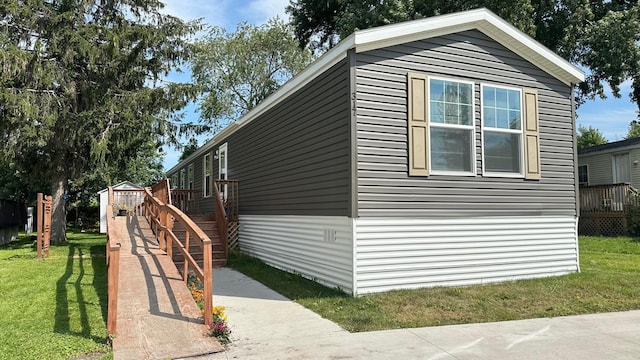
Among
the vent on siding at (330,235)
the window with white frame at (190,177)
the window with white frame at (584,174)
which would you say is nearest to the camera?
the vent on siding at (330,235)

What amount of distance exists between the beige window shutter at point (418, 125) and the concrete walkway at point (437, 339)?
2.69m

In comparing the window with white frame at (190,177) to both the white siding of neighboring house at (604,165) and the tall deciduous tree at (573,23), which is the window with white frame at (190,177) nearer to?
the tall deciduous tree at (573,23)

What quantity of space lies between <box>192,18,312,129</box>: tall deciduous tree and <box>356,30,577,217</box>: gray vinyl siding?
25.3 m

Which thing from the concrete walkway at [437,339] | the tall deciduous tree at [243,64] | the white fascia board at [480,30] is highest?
the tall deciduous tree at [243,64]

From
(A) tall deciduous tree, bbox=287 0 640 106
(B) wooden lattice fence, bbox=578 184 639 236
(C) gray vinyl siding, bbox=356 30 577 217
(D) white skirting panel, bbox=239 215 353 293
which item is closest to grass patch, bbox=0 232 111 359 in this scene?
(D) white skirting panel, bbox=239 215 353 293

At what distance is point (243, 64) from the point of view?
33.2 metres

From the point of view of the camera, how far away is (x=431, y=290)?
23.9ft

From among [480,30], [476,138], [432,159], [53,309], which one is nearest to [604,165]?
[480,30]

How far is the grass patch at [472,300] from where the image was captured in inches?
233

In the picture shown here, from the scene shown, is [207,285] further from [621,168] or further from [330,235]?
[621,168]

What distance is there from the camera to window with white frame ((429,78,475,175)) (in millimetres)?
7777

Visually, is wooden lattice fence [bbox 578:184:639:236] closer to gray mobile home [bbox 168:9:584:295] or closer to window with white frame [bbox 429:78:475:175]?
gray mobile home [bbox 168:9:584:295]

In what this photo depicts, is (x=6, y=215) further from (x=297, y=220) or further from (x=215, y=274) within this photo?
(x=297, y=220)

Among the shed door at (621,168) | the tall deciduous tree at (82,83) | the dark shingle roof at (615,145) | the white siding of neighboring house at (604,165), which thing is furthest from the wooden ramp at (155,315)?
the shed door at (621,168)
